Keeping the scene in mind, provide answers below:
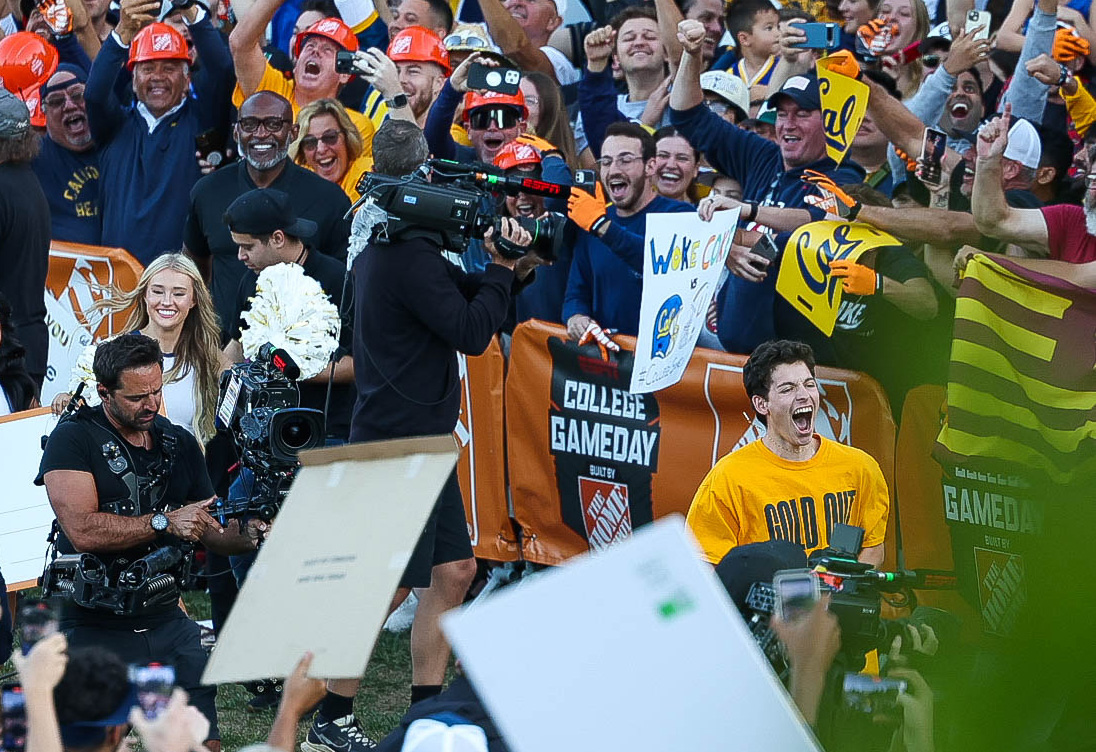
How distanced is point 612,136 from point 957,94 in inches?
63.7

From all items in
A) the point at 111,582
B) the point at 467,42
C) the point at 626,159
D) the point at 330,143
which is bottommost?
the point at 111,582

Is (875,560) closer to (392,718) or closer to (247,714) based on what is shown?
(392,718)

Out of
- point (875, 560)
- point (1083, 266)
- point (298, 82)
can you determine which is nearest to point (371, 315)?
point (875, 560)

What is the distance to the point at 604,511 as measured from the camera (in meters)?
7.02

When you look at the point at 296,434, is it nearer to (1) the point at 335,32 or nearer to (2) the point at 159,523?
(2) the point at 159,523

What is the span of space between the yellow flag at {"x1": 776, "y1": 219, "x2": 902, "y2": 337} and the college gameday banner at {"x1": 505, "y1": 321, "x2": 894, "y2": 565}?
0.26 metres

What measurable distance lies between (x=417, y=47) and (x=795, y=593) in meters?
5.93

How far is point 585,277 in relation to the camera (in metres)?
7.26

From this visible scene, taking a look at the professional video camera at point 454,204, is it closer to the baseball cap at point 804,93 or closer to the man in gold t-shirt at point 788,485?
the man in gold t-shirt at point 788,485

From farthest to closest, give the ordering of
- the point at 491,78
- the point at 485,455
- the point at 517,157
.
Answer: the point at 491,78, the point at 485,455, the point at 517,157

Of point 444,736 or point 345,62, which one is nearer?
point 444,736

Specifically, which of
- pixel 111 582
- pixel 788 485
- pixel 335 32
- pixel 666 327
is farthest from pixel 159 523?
pixel 335 32

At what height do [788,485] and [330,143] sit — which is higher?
[330,143]

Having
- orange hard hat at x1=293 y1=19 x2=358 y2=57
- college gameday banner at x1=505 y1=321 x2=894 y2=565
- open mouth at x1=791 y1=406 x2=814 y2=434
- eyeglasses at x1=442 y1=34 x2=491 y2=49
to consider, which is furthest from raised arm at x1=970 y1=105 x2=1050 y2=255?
orange hard hat at x1=293 y1=19 x2=358 y2=57
